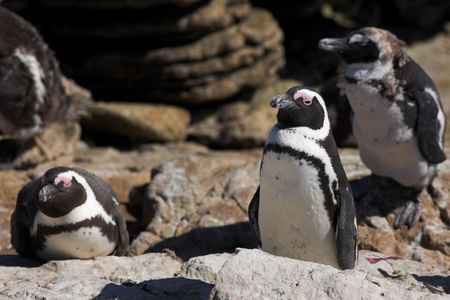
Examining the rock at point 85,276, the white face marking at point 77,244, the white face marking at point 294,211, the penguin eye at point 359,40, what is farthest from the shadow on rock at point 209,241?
the penguin eye at point 359,40

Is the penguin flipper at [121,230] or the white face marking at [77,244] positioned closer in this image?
Result: the white face marking at [77,244]

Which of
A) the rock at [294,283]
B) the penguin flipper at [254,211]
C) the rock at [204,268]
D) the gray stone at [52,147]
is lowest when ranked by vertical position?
the gray stone at [52,147]

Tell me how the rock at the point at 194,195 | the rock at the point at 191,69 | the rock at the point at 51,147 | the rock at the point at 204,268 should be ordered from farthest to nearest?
the rock at the point at 191,69 → the rock at the point at 51,147 → the rock at the point at 194,195 → the rock at the point at 204,268

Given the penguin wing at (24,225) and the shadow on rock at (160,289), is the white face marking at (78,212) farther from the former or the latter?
the shadow on rock at (160,289)

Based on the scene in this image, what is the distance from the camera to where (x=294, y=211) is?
3.39 metres

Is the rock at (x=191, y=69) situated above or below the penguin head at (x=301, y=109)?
below

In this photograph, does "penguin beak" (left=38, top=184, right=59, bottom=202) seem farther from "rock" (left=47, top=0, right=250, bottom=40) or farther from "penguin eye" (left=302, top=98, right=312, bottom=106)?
"rock" (left=47, top=0, right=250, bottom=40)

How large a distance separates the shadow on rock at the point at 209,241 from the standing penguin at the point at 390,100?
1266 millimetres

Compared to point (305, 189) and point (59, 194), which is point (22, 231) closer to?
point (59, 194)

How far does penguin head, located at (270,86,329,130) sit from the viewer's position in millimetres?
3254

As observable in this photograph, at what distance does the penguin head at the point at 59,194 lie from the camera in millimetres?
3734

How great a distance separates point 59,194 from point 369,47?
2.50 m

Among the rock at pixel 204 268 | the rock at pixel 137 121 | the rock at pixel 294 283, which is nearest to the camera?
the rock at pixel 294 283

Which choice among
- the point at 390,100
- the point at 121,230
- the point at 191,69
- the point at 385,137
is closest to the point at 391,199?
the point at 385,137
